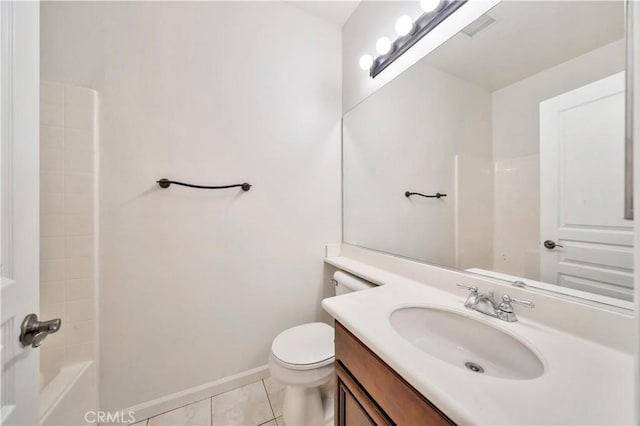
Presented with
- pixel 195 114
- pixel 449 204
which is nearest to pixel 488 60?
pixel 449 204

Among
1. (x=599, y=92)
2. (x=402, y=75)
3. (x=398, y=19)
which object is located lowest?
(x=599, y=92)

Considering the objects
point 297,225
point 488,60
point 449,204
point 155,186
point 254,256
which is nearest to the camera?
point 488,60

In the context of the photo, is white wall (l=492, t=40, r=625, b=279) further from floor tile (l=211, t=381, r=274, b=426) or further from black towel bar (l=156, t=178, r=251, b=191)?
floor tile (l=211, t=381, r=274, b=426)

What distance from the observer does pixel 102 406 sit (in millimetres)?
1060

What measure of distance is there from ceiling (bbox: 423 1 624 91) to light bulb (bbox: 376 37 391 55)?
32cm

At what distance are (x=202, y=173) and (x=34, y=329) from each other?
892mm

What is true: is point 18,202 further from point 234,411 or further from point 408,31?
point 408,31

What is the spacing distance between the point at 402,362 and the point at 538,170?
724 millimetres

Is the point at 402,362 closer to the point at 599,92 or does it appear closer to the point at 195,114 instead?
the point at 599,92

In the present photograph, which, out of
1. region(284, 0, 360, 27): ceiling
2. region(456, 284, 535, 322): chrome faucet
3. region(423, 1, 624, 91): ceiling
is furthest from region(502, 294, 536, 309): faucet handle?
region(284, 0, 360, 27): ceiling

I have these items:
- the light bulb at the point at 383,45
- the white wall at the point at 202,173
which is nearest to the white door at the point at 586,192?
the light bulb at the point at 383,45

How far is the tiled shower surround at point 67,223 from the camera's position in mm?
945

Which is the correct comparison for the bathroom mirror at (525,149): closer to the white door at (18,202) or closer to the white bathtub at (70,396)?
the white door at (18,202)

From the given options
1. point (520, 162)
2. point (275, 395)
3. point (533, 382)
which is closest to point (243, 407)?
point (275, 395)
